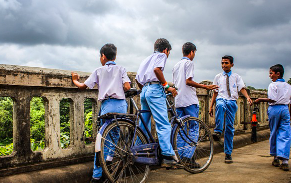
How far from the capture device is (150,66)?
146 inches

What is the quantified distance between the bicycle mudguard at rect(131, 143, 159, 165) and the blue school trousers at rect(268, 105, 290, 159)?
7.54 ft

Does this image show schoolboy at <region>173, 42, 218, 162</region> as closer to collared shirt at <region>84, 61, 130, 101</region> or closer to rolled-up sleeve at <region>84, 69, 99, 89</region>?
collared shirt at <region>84, 61, 130, 101</region>

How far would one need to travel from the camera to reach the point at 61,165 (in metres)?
3.51

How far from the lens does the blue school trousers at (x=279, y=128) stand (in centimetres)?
475

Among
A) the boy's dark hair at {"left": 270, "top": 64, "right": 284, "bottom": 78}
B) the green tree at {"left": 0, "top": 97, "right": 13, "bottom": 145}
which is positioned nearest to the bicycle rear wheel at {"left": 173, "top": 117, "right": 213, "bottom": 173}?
the boy's dark hair at {"left": 270, "top": 64, "right": 284, "bottom": 78}

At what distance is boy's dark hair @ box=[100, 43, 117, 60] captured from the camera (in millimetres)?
3467

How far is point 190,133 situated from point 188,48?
4.28 ft

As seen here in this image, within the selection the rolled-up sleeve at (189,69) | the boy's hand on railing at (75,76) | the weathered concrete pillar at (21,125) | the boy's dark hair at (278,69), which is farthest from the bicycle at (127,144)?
the boy's dark hair at (278,69)

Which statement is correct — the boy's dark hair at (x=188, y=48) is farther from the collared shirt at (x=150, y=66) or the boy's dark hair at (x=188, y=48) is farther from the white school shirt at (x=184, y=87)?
the collared shirt at (x=150, y=66)

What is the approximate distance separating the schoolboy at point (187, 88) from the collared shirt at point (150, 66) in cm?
69

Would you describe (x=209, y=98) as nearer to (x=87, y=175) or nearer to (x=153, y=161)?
(x=153, y=161)

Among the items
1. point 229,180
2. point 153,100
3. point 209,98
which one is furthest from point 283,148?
point 153,100

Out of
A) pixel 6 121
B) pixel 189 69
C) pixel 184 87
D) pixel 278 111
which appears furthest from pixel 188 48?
pixel 6 121

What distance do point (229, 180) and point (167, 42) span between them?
2025mm
